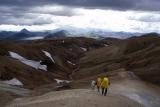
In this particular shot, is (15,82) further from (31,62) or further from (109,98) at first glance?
(109,98)

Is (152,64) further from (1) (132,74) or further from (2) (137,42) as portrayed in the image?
(2) (137,42)

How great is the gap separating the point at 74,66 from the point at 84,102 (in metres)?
115

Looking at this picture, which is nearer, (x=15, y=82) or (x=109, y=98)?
(x=109, y=98)

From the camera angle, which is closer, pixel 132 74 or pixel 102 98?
pixel 102 98

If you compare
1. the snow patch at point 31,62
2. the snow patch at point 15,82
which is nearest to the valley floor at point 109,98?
the snow patch at point 15,82

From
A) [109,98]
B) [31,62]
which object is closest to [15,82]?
[31,62]

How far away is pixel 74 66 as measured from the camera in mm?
158750

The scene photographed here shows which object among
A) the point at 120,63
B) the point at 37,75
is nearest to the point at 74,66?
the point at 120,63

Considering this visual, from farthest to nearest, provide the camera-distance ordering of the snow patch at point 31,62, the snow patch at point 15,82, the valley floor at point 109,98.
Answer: the snow patch at point 31,62 < the snow patch at point 15,82 < the valley floor at point 109,98

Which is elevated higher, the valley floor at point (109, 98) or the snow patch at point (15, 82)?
the valley floor at point (109, 98)

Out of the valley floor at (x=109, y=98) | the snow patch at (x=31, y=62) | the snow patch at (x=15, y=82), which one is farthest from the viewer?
the snow patch at (x=31, y=62)

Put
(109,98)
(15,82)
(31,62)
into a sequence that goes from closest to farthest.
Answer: (109,98)
(15,82)
(31,62)

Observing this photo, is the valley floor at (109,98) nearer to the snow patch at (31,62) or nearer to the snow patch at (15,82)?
the snow patch at (15,82)

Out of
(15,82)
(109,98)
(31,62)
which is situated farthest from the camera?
(31,62)
